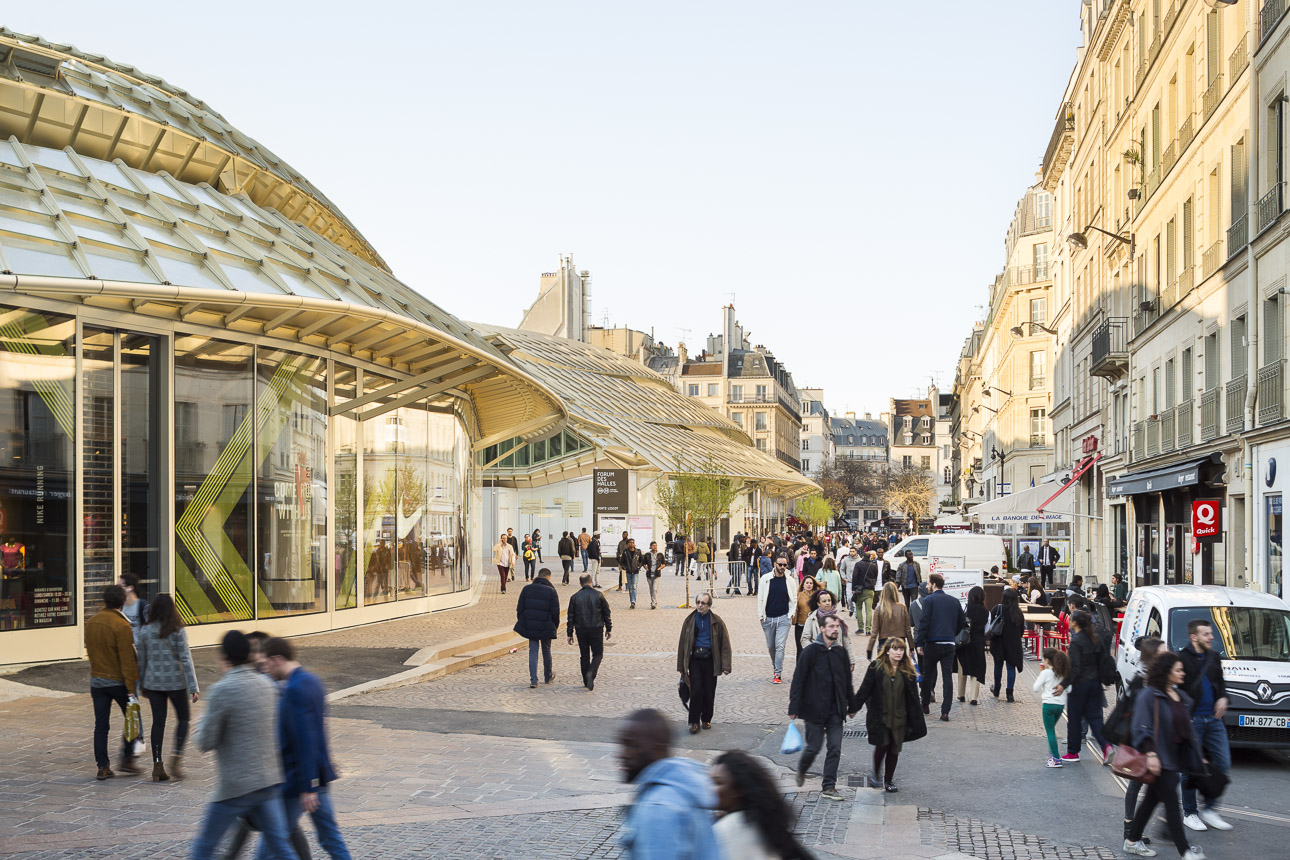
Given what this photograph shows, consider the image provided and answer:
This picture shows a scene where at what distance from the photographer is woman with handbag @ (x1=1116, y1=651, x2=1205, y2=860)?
8219 mm

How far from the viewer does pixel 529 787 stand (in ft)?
33.9

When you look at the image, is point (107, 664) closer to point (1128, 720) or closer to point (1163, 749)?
point (1128, 720)

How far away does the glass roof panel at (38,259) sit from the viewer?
1436cm

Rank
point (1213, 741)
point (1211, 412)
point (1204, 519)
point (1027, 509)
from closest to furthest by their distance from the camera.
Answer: point (1213, 741) → point (1204, 519) → point (1211, 412) → point (1027, 509)

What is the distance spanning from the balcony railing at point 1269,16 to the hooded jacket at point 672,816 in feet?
66.2

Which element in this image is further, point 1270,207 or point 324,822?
point 1270,207

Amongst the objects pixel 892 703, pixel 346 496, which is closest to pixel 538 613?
pixel 346 496

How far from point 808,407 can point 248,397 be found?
151 meters

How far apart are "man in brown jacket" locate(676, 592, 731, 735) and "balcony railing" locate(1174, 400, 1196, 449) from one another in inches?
644

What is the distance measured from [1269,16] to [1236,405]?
258 inches

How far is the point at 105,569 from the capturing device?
17.3 meters

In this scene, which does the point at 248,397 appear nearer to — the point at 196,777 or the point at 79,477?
the point at 79,477

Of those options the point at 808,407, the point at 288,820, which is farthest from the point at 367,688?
the point at 808,407

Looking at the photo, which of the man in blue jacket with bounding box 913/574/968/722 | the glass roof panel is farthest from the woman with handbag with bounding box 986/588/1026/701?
the glass roof panel
